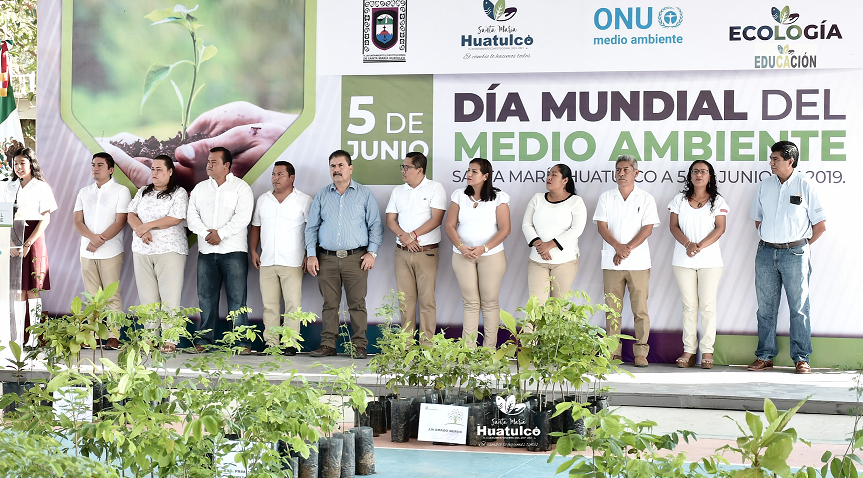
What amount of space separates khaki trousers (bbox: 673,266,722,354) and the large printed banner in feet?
0.81

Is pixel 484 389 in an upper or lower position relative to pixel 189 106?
lower

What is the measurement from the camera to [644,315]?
6.68 metres

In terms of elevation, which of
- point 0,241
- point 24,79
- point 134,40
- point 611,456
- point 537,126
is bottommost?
point 611,456

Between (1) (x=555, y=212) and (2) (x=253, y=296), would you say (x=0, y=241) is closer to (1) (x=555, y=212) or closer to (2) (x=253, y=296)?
(2) (x=253, y=296)

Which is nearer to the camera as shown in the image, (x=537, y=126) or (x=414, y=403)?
(x=414, y=403)

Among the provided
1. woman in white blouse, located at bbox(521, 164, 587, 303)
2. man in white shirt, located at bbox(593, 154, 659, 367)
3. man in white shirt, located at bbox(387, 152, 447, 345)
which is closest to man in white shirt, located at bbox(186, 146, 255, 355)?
man in white shirt, located at bbox(387, 152, 447, 345)

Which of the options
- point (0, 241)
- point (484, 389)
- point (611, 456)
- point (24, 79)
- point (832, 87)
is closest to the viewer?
point (611, 456)

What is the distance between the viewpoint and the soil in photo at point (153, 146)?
749cm

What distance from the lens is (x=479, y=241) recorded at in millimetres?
6789

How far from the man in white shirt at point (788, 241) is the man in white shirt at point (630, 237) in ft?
2.68

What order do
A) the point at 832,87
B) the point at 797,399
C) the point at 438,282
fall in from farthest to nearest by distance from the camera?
the point at 438,282, the point at 832,87, the point at 797,399

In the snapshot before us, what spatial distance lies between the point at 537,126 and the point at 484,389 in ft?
10.7

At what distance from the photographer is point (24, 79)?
14023mm

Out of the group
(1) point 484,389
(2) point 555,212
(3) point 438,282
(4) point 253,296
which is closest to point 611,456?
(1) point 484,389
